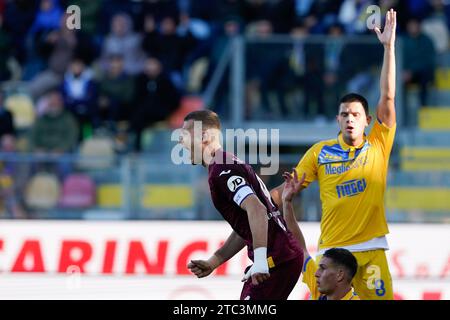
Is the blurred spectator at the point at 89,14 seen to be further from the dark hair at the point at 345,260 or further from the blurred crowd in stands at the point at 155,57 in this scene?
the dark hair at the point at 345,260

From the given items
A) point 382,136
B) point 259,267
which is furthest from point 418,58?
point 259,267

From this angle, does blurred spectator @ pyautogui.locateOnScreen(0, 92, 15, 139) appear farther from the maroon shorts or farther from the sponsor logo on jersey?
the maroon shorts

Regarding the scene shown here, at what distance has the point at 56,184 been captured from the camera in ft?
43.1

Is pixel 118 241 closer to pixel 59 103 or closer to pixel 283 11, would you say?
pixel 59 103

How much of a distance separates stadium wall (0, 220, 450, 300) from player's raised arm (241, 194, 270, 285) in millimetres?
4637

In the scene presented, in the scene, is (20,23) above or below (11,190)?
above

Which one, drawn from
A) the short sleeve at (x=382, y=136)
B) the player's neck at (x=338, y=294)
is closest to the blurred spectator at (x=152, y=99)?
the short sleeve at (x=382, y=136)

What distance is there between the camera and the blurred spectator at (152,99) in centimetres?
1489

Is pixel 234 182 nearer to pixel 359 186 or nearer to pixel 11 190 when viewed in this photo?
pixel 359 186

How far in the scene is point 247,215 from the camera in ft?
23.4

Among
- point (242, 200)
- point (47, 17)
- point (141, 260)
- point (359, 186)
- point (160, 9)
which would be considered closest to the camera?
point (242, 200)

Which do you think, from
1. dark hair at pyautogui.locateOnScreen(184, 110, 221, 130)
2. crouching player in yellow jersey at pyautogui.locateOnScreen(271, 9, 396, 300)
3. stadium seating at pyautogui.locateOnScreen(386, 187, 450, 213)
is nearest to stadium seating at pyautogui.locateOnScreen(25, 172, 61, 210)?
stadium seating at pyautogui.locateOnScreen(386, 187, 450, 213)

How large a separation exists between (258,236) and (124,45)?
9615 millimetres

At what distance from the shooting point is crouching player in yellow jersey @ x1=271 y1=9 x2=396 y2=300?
833cm
